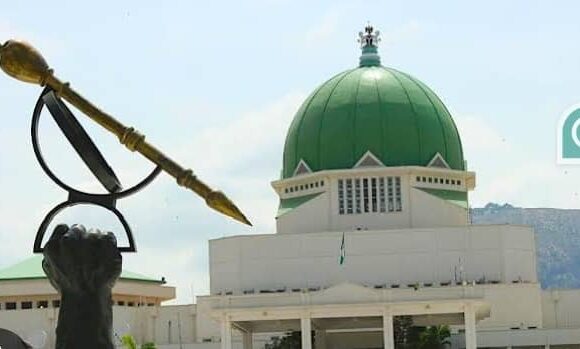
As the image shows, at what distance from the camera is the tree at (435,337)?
7238 cm

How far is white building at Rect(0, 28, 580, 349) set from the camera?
2992 inches

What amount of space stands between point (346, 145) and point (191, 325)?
10830 mm

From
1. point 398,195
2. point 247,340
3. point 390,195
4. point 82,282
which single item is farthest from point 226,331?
point 82,282

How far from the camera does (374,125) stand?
77.2 m

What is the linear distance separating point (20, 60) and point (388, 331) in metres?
45.5

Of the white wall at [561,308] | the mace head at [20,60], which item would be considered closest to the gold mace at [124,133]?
the mace head at [20,60]

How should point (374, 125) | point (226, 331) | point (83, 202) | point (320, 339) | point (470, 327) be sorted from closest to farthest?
point (83, 202) → point (470, 327) → point (226, 331) → point (320, 339) → point (374, 125)

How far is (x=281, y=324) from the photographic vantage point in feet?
244

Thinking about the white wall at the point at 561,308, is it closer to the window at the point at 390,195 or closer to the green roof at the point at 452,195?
the green roof at the point at 452,195

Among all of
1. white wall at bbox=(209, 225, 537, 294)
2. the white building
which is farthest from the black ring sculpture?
white wall at bbox=(209, 225, 537, 294)

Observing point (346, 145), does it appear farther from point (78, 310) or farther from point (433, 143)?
point (78, 310)

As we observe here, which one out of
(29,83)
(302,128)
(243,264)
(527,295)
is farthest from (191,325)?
(29,83)

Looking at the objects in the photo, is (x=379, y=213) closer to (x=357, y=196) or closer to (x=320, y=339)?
(x=357, y=196)

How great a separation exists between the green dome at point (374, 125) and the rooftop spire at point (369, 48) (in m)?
1.58
